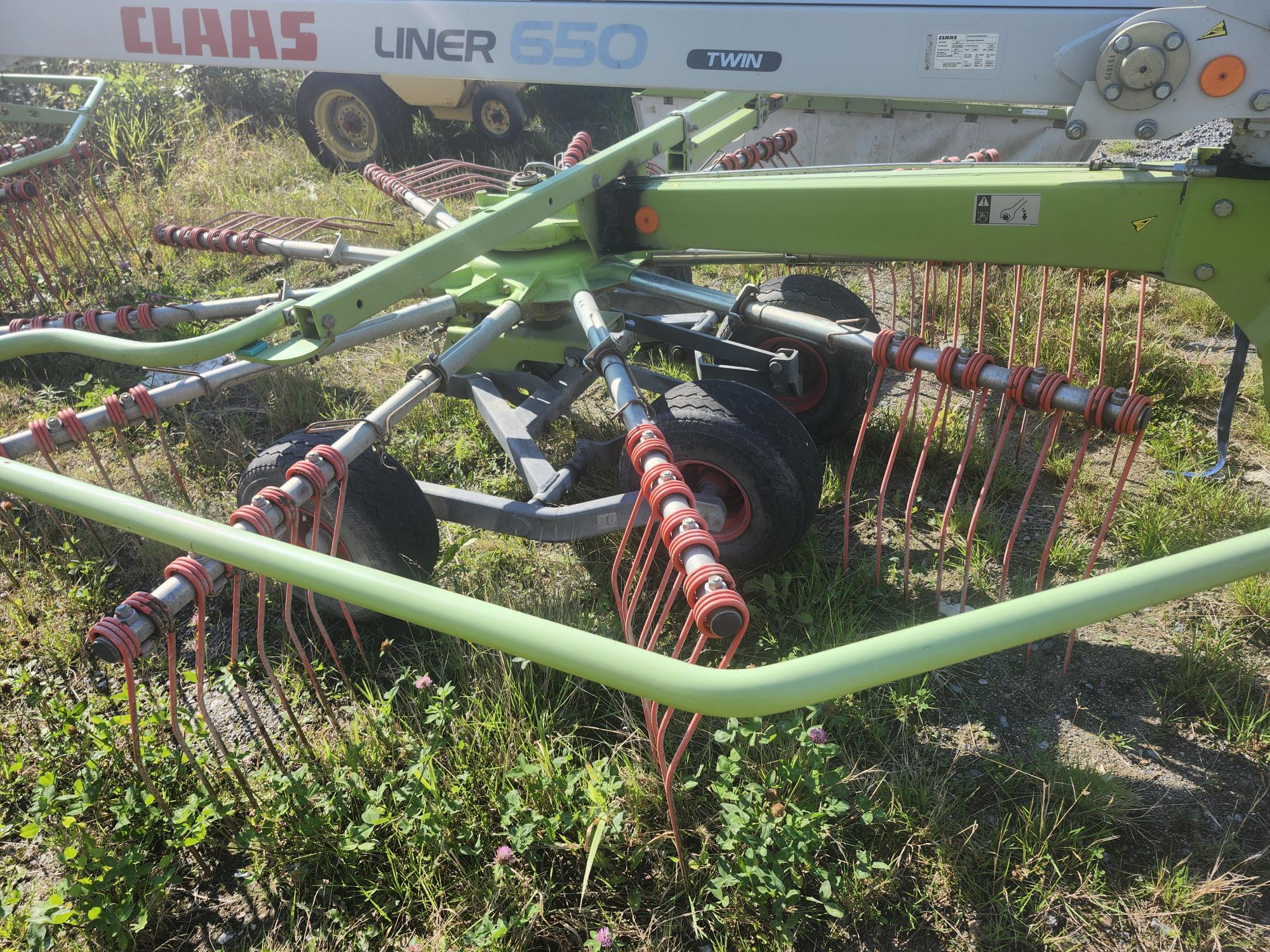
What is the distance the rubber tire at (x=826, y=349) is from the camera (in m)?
3.72

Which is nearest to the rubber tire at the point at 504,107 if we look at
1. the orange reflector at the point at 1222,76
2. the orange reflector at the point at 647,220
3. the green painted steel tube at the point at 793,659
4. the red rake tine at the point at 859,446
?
the orange reflector at the point at 647,220

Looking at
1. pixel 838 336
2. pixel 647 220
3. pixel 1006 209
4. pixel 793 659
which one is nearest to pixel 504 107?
pixel 647 220

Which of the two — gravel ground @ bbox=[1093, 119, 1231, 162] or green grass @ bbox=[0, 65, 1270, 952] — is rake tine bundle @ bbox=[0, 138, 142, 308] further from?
gravel ground @ bbox=[1093, 119, 1231, 162]

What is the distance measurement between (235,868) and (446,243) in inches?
69.3

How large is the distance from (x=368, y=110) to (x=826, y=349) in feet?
16.5

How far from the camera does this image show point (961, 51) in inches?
97.5

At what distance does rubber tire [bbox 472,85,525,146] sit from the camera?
7.12 m

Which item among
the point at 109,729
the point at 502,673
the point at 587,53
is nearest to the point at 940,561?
the point at 502,673

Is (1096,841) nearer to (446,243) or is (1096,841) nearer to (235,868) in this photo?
(235,868)

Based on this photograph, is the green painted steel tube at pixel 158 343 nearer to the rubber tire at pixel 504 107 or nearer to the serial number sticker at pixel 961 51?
the serial number sticker at pixel 961 51

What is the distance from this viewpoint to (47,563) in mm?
3324

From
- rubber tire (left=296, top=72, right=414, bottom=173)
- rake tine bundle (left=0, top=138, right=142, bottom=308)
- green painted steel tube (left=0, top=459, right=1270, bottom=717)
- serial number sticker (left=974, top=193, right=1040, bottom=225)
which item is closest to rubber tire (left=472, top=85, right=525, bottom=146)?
rubber tire (left=296, top=72, right=414, bottom=173)

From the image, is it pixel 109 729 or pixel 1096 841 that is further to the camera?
pixel 109 729

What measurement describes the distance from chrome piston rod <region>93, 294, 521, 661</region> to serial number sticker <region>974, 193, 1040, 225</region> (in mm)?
1511
